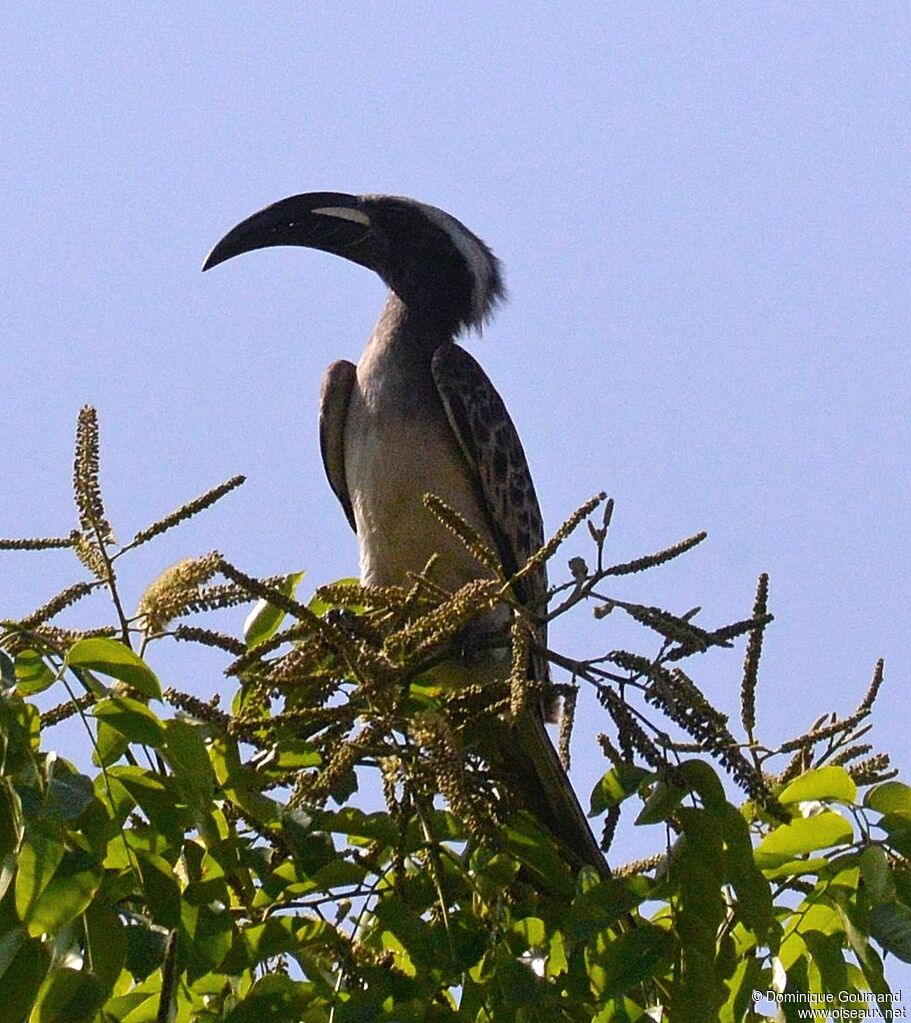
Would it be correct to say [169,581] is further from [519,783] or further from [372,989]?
[519,783]

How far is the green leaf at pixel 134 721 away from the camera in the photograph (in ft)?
8.31

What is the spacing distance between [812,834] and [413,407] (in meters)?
3.49

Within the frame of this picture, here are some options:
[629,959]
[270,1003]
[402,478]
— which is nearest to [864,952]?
[629,959]

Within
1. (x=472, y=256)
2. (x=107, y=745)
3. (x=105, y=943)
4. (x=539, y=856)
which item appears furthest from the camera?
(x=472, y=256)

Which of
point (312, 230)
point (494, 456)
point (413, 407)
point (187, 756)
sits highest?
point (312, 230)

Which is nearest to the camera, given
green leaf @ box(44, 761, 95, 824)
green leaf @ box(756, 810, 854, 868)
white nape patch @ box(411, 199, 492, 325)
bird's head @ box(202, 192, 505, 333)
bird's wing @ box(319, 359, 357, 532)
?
green leaf @ box(44, 761, 95, 824)

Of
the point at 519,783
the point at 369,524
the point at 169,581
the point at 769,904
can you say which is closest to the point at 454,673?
the point at 369,524

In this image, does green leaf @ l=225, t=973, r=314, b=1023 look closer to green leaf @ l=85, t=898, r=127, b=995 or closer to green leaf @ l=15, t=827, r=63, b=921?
green leaf @ l=85, t=898, r=127, b=995

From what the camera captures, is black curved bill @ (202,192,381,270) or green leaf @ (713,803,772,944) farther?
black curved bill @ (202,192,381,270)

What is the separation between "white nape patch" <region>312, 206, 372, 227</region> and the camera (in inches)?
268

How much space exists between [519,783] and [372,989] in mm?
1180

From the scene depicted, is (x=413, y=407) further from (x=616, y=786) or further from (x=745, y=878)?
(x=745, y=878)

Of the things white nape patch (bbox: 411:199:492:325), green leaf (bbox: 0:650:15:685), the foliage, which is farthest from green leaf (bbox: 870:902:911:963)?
white nape patch (bbox: 411:199:492:325)

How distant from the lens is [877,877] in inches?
106
